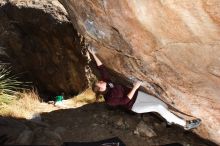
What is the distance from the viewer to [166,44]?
22.7 ft

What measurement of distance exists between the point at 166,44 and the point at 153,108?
1.31 metres

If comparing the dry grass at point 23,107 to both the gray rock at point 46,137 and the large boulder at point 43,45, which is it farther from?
the large boulder at point 43,45

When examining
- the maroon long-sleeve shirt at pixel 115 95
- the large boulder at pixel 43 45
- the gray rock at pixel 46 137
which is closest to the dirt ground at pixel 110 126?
the gray rock at pixel 46 137

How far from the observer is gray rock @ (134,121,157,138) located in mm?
8281

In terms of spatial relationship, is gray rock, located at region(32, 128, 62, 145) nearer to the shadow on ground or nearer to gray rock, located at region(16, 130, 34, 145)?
the shadow on ground

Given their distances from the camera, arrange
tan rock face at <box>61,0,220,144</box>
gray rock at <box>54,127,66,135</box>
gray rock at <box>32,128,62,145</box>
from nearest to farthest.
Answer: tan rock face at <box>61,0,220,144</box> → gray rock at <box>32,128,62,145</box> → gray rock at <box>54,127,66,135</box>

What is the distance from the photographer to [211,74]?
7039 mm

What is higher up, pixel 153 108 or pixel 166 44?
pixel 166 44

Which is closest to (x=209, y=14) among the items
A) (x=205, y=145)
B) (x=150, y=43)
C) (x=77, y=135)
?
(x=150, y=43)

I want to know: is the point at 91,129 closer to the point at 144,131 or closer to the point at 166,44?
the point at 144,131

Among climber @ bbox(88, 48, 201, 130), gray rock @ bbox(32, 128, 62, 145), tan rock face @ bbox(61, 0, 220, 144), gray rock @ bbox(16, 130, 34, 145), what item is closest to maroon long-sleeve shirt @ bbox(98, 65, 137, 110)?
climber @ bbox(88, 48, 201, 130)

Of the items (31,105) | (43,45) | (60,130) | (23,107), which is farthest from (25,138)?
(43,45)

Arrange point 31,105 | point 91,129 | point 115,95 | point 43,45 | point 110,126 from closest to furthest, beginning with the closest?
point 115,95, point 91,129, point 110,126, point 31,105, point 43,45

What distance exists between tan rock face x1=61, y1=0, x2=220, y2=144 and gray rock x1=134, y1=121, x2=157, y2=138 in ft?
2.80
